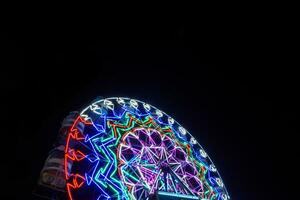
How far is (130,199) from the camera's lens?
24.0ft

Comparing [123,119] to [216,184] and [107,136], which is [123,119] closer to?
[107,136]

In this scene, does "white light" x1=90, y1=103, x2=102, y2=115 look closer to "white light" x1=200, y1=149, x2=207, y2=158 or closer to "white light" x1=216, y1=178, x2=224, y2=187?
"white light" x1=200, y1=149, x2=207, y2=158

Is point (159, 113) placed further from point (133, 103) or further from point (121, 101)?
point (121, 101)

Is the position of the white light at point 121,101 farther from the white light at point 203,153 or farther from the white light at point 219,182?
the white light at point 219,182

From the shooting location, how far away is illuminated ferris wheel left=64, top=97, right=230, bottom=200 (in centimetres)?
719

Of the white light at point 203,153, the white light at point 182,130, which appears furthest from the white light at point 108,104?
the white light at point 203,153

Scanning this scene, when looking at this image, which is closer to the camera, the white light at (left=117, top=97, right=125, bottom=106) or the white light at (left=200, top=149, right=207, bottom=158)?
the white light at (left=117, top=97, right=125, bottom=106)

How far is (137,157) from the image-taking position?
27.1ft

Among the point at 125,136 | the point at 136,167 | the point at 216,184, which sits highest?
the point at 125,136

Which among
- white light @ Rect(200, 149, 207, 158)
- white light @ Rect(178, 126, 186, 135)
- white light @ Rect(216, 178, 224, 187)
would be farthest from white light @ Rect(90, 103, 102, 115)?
white light @ Rect(216, 178, 224, 187)

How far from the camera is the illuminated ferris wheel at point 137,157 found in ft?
23.6

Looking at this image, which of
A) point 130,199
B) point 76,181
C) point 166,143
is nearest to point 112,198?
point 130,199

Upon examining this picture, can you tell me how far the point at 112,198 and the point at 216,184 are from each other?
3578 millimetres

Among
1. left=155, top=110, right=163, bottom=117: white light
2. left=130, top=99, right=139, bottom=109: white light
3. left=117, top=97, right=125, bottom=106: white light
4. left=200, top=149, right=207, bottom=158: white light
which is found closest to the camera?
left=117, top=97, right=125, bottom=106: white light
